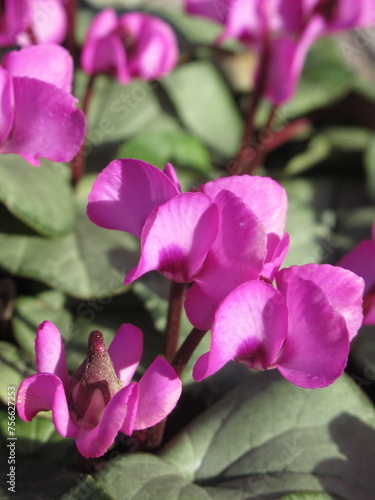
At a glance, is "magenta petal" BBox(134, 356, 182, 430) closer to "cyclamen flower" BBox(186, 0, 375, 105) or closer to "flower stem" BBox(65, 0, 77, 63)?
"cyclamen flower" BBox(186, 0, 375, 105)

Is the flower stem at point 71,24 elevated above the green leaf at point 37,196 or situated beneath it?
elevated above

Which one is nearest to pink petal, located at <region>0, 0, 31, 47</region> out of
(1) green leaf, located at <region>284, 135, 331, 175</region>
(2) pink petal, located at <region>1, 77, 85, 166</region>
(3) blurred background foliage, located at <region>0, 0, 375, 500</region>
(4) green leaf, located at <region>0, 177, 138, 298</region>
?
(3) blurred background foliage, located at <region>0, 0, 375, 500</region>

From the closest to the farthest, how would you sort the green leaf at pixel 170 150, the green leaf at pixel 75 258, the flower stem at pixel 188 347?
the flower stem at pixel 188 347 → the green leaf at pixel 75 258 → the green leaf at pixel 170 150

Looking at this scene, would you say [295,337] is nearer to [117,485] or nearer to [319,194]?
[117,485]

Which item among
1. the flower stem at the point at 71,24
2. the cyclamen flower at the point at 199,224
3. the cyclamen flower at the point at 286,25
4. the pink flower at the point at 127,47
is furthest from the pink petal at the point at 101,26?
the cyclamen flower at the point at 199,224

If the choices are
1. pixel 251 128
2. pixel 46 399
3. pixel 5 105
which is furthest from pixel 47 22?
pixel 46 399

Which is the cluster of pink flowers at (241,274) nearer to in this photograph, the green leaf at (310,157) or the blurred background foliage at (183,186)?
the blurred background foliage at (183,186)

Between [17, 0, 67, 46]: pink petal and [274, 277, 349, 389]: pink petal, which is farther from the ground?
[274, 277, 349, 389]: pink petal
